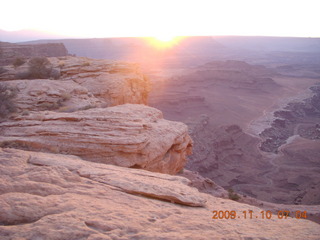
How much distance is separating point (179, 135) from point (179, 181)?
256cm

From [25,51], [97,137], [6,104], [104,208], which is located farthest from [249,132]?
[104,208]

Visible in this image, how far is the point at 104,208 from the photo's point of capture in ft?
10.7

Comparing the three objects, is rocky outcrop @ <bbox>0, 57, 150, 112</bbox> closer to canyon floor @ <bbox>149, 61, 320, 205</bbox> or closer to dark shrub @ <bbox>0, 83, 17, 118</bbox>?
dark shrub @ <bbox>0, 83, 17, 118</bbox>

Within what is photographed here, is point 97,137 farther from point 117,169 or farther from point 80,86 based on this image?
point 80,86

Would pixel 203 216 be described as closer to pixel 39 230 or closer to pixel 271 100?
pixel 39 230

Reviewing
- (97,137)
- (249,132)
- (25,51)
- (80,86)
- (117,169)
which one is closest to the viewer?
(117,169)

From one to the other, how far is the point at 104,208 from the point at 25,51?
74.2ft

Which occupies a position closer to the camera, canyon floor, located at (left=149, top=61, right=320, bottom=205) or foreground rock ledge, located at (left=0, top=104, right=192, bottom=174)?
foreground rock ledge, located at (left=0, top=104, right=192, bottom=174)

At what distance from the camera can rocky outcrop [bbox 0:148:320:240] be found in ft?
9.29

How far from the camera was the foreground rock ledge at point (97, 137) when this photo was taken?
18.0 feet

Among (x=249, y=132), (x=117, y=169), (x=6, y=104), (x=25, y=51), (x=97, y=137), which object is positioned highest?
(x=25, y=51)

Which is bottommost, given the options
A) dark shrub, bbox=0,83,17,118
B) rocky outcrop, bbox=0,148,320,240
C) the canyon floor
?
the canyon floor

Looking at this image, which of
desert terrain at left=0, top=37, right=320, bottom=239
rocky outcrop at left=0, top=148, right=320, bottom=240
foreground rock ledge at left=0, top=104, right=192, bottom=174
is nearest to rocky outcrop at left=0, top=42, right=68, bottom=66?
desert terrain at left=0, top=37, right=320, bottom=239

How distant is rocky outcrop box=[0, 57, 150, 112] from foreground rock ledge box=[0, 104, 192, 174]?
195 centimetres
